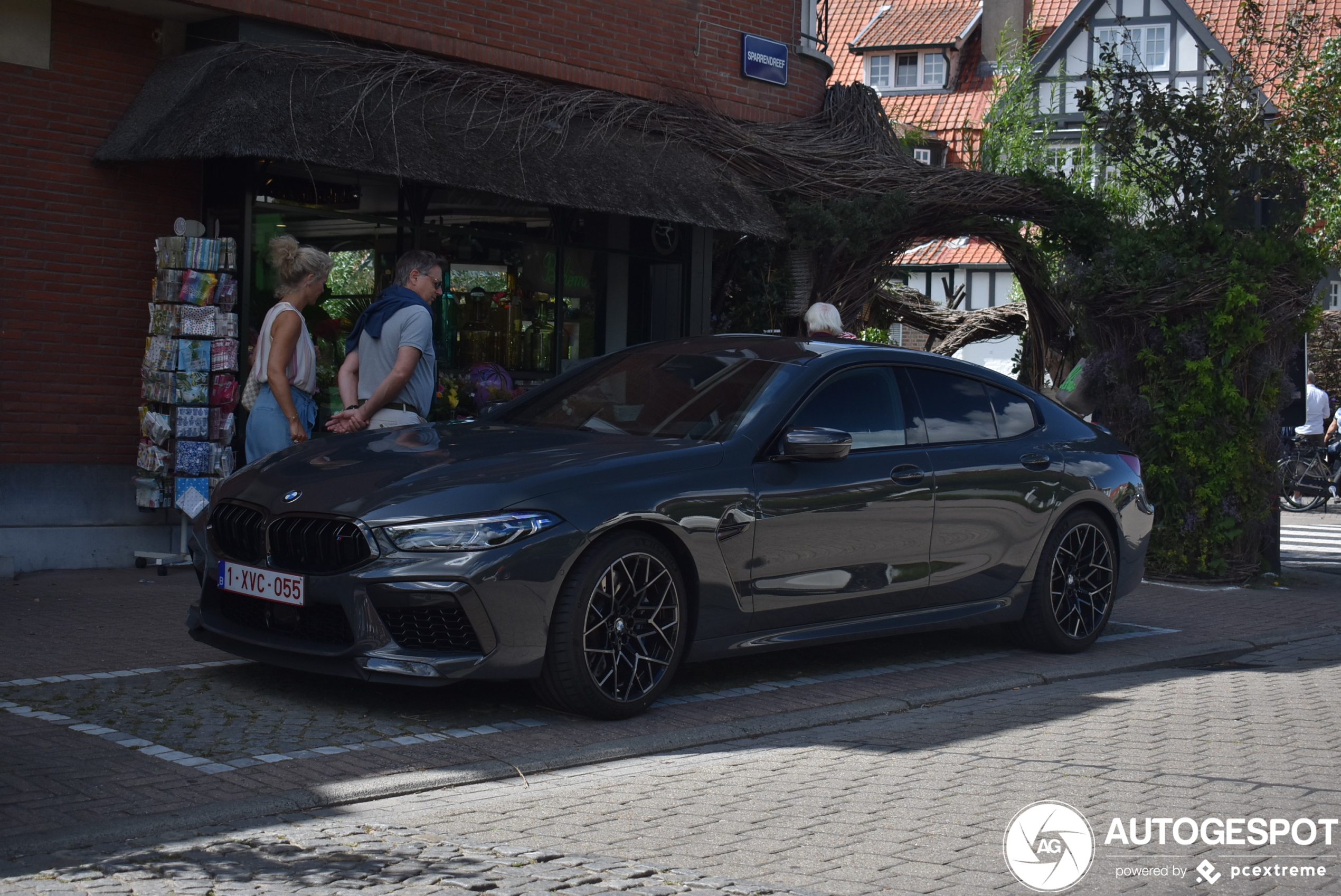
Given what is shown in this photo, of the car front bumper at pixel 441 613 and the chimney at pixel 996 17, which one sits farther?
the chimney at pixel 996 17

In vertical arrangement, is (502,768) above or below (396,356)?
below

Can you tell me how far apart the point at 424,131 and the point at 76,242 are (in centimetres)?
253

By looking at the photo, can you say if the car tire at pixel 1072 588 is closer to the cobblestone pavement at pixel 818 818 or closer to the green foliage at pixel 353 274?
the cobblestone pavement at pixel 818 818

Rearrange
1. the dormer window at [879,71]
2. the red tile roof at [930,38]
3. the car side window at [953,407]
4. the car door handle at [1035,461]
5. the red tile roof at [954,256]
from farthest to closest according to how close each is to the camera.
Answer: the dormer window at [879,71] → the red tile roof at [930,38] → the red tile roof at [954,256] → the car door handle at [1035,461] → the car side window at [953,407]

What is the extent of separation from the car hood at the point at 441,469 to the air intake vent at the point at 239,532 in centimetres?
6

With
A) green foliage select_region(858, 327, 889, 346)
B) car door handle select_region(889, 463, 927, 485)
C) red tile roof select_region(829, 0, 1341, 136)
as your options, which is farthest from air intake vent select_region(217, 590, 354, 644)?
red tile roof select_region(829, 0, 1341, 136)

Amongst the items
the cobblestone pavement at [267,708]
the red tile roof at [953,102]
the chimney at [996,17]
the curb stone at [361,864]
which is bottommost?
the curb stone at [361,864]

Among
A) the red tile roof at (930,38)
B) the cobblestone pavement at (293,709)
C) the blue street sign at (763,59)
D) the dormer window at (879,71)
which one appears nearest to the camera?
the cobblestone pavement at (293,709)

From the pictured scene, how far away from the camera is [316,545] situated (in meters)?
5.96

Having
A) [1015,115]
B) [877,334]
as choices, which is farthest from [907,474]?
[1015,115]

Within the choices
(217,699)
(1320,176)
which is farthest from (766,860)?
(1320,176)

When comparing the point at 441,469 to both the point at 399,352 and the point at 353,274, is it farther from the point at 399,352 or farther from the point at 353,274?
the point at 353,274

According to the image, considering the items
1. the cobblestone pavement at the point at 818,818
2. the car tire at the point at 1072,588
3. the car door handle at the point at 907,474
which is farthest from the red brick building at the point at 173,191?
the cobblestone pavement at the point at 818,818

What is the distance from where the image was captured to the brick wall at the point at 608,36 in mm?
11930
